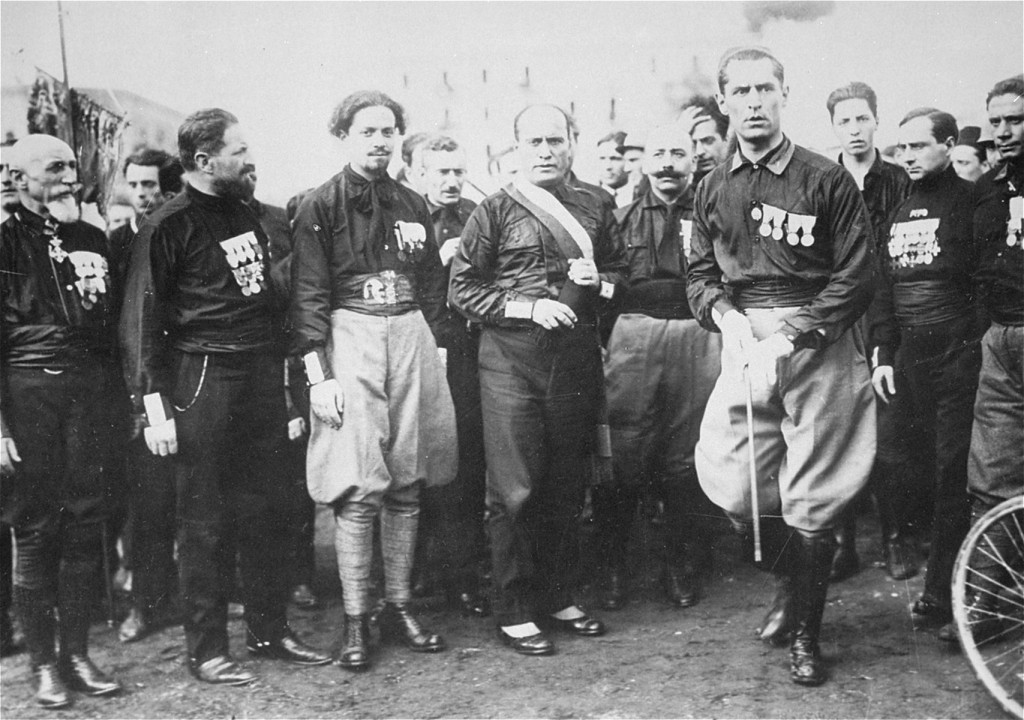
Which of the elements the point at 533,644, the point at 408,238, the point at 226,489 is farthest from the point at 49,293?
the point at 533,644

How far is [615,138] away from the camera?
15.2 ft

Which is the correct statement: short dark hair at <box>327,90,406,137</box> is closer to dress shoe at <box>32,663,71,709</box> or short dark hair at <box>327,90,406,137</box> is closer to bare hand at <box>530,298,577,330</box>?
bare hand at <box>530,298,577,330</box>

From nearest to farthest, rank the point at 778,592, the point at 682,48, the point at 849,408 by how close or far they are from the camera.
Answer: the point at 849,408 → the point at 778,592 → the point at 682,48

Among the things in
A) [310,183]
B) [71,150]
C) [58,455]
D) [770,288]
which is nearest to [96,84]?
[71,150]

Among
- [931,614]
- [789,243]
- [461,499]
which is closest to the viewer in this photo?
[789,243]

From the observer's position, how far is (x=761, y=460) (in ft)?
11.1

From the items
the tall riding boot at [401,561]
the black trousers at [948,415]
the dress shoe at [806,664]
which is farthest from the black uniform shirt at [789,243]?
the tall riding boot at [401,561]

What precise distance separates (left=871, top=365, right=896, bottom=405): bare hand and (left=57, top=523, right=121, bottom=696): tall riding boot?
3.10 metres

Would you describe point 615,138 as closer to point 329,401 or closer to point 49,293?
point 329,401

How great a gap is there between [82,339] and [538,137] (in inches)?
72.5

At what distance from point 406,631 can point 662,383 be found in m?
1.46

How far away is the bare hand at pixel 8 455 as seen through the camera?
331cm

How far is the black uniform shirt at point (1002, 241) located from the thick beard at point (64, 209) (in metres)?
3.29

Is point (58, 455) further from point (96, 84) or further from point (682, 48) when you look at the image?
point (682, 48)
